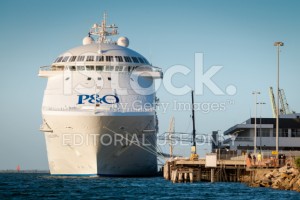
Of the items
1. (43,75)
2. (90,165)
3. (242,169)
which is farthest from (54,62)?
(242,169)

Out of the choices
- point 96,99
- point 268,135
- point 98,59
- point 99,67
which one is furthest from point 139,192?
point 268,135

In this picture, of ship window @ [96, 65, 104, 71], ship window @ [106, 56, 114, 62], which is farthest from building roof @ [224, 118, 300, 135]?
ship window @ [96, 65, 104, 71]

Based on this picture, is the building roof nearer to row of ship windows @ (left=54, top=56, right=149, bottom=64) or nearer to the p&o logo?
row of ship windows @ (left=54, top=56, right=149, bottom=64)

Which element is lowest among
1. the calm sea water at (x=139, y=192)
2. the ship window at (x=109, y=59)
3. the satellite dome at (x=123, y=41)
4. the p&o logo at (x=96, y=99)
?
the calm sea water at (x=139, y=192)

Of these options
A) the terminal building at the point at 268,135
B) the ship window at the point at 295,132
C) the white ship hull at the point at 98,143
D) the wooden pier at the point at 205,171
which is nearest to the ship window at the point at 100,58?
the white ship hull at the point at 98,143

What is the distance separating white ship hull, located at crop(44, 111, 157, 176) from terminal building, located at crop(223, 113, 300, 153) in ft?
64.6

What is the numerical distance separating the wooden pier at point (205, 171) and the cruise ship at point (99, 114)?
4.57 m

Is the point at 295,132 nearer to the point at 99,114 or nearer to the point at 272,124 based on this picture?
the point at 272,124

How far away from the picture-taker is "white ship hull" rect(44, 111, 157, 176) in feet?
232

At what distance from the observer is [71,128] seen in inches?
2817

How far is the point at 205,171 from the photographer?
241 feet

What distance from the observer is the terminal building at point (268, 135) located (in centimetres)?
9119

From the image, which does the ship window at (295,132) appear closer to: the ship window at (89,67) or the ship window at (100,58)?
the ship window at (100,58)

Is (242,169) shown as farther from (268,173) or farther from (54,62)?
(54,62)
